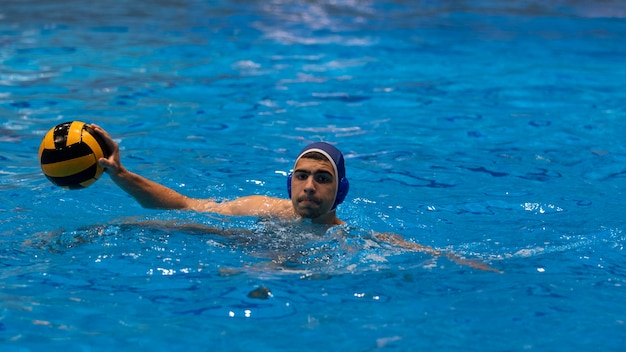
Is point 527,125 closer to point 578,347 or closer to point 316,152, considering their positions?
point 316,152

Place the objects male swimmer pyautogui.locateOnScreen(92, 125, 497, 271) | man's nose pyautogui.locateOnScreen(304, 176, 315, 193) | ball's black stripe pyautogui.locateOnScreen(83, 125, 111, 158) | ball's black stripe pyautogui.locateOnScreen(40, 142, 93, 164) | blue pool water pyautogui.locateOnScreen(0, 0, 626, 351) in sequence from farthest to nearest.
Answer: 1. man's nose pyautogui.locateOnScreen(304, 176, 315, 193)
2. male swimmer pyautogui.locateOnScreen(92, 125, 497, 271)
3. ball's black stripe pyautogui.locateOnScreen(83, 125, 111, 158)
4. ball's black stripe pyautogui.locateOnScreen(40, 142, 93, 164)
5. blue pool water pyautogui.locateOnScreen(0, 0, 626, 351)

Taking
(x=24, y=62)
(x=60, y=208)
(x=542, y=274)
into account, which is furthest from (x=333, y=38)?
(x=542, y=274)

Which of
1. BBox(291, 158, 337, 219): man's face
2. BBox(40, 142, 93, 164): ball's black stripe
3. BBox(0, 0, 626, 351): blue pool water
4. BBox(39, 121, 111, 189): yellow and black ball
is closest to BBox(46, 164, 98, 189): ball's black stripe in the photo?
BBox(39, 121, 111, 189): yellow and black ball

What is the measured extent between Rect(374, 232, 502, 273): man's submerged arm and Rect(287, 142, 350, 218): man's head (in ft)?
1.24

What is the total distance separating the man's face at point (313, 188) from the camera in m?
5.41

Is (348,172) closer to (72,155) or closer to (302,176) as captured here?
(302,176)

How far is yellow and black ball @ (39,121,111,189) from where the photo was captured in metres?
5.06

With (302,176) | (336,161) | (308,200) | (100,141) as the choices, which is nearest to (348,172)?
(336,161)

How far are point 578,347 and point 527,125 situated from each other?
16.2 feet

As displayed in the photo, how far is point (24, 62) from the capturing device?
1114 centimetres

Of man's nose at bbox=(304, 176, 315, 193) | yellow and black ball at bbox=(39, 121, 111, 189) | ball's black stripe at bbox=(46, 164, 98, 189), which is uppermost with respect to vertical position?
yellow and black ball at bbox=(39, 121, 111, 189)

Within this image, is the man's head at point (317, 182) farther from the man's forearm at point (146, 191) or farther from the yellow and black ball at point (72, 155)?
the yellow and black ball at point (72, 155)

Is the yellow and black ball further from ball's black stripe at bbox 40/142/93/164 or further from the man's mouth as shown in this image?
the man's mouth

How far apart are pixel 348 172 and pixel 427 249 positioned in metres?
2.19
